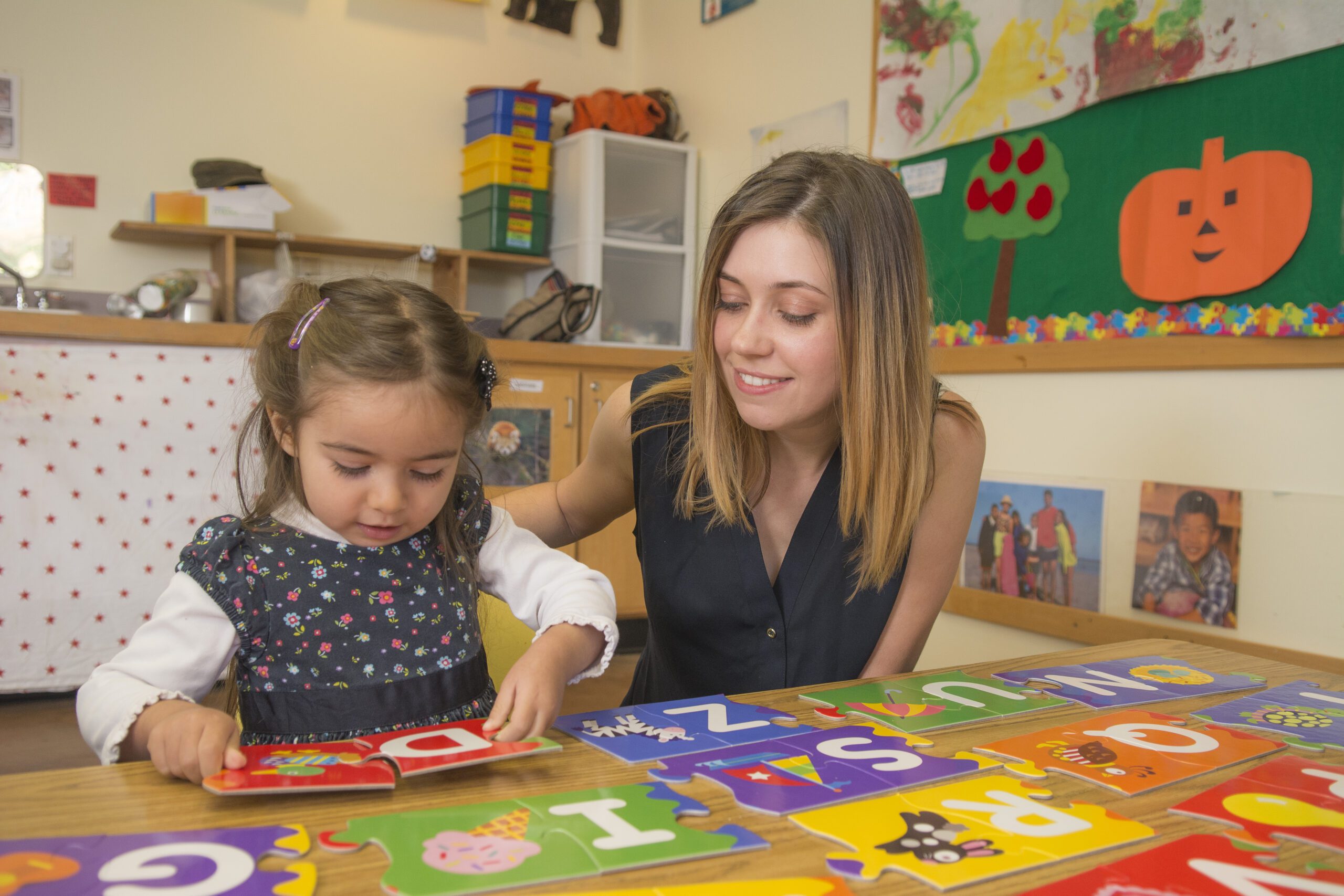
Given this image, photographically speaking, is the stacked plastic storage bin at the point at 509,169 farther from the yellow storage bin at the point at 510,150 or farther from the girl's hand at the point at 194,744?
the girl's hand at the point at 194,744

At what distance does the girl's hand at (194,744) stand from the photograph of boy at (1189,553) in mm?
1899

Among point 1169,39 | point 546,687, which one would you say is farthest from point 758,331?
point 1169,39

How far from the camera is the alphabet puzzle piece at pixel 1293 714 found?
827 millimetres

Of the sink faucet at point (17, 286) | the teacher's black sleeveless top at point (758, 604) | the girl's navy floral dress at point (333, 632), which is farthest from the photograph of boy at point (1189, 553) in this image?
the sink faucet at point (17, 286)

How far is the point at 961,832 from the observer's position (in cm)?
59

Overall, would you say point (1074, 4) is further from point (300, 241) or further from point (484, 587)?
point (300, 241)

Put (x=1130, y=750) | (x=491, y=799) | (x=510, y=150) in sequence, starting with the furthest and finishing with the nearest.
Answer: (x=510, y=150)
(x=1130, y=750)
(x=491, y=799)

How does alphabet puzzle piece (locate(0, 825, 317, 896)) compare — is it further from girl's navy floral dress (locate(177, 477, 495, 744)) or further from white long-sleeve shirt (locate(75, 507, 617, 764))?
girl's navy floral dress (locate(177, 477, 495, 744))

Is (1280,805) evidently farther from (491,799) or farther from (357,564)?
(357,564)

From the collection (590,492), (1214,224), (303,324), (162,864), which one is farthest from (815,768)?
(1214,224)

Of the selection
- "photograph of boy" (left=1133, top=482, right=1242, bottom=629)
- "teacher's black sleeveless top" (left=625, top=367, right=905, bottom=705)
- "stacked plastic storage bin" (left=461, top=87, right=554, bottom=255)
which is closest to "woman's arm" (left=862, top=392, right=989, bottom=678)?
"teacher's black sleeveless top" (left=625, top=367, right=905, bottom=705)

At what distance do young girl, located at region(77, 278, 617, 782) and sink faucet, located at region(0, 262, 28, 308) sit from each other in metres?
2.32

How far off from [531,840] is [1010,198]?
2.26 metres

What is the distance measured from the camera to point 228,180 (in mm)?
3068
